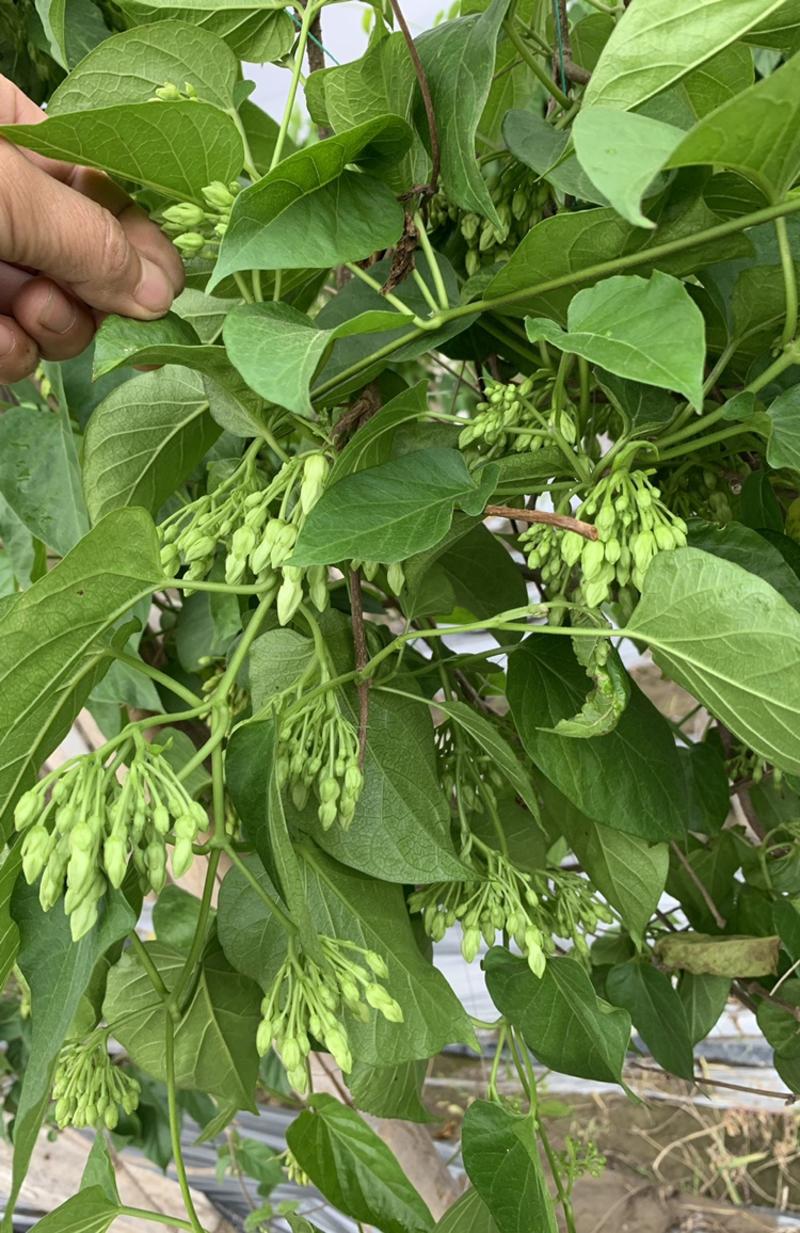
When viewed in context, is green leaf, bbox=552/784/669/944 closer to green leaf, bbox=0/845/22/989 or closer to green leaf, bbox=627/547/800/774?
green leaf, bbox=627/547/800/774

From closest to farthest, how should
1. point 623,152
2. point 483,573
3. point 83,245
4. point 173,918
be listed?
point 623,152
point 83,245
point 483,573
point 173,918

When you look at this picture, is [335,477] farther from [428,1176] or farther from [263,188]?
[428,1176]

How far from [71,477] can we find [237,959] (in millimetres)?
287

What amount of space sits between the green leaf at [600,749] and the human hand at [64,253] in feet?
0.75

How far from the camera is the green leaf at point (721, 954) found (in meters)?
0.58

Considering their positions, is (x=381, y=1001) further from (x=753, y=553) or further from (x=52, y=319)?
(x=52, y=319)

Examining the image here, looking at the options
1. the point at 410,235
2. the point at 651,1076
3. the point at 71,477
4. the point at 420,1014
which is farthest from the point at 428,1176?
the point at 651,1076

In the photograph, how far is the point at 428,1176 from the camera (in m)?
0.94

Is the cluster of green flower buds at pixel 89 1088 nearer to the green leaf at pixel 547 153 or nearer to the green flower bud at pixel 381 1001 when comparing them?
the green flower bud at pixel 381 1001

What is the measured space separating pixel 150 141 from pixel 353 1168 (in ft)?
1.55

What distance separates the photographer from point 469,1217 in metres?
0.50

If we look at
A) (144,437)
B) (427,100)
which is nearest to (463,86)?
(427,100)

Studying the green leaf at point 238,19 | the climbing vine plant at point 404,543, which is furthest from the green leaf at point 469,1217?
the green leaf at point 238,19

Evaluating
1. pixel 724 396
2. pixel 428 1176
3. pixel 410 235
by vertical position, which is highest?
pixel 410 235
